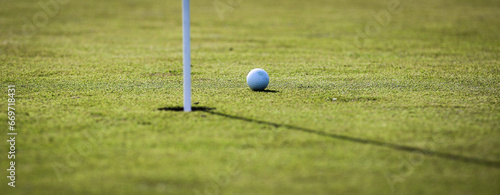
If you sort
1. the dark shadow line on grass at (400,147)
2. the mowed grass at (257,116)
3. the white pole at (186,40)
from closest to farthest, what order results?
the mowed grass at (257,116) → the dark shadow line on grass at (400,147) → the white pole at (186,40)

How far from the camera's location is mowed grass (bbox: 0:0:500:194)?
4.37 m

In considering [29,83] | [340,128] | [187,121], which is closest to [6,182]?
[187,121]

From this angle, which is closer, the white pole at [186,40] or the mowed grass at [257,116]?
the mowed grass at [257,116]

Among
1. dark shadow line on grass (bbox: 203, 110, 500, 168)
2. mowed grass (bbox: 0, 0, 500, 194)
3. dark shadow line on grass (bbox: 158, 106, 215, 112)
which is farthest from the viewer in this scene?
dark shadow line on grass (bbox: 158, 106, 215, 112)

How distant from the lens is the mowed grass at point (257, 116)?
437cm

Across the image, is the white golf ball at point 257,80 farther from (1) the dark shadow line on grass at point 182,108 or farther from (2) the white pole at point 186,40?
(2) the white pole at point 186,40

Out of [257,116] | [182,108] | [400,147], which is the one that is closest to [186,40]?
[182,108]

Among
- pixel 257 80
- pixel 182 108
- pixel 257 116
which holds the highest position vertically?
pixel 257 80

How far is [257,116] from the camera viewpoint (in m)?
6.41

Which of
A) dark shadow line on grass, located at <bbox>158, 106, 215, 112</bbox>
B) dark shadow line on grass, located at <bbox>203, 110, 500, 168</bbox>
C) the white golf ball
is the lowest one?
dark shadow line on grass, located at <bbox>203, 110, 500, 168</bbox>

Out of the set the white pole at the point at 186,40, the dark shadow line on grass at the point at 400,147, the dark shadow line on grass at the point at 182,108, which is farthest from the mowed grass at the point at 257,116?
the white pole at the point at 186,40

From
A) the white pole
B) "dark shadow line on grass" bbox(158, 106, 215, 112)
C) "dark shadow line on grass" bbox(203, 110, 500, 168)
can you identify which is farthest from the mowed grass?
the white pole

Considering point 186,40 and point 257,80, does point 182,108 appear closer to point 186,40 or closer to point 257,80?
point 186,40

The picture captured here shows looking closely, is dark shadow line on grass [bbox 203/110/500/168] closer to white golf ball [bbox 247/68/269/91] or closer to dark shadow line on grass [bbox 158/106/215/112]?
dark shadow line on grass [bbox 158/106/215/112]
